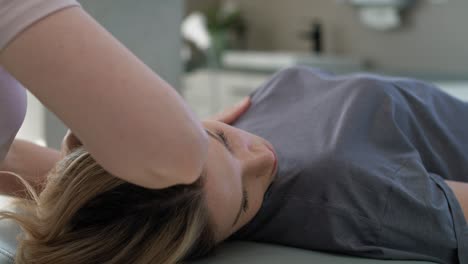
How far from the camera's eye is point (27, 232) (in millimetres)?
865

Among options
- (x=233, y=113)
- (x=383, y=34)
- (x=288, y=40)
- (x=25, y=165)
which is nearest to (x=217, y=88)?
(x=288, y=40)

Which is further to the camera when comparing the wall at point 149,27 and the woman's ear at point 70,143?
the wall at point 149,27

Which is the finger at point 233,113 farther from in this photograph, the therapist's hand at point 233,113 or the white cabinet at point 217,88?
the white cabinet at point 217,88

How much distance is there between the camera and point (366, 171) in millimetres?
981

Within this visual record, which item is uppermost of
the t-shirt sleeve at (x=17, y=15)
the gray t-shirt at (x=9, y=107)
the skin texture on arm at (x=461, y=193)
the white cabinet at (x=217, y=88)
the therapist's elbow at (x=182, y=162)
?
the t-shirt sleeve at (x=17, y=15)

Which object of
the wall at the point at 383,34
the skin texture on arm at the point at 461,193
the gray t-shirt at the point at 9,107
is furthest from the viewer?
the wall at the point at 383,34

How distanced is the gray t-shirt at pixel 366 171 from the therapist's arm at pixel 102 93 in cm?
38

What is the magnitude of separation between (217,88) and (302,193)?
2733mm

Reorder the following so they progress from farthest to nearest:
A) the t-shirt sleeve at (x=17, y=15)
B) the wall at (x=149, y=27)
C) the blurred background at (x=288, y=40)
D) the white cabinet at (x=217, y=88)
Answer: the white cabinet at (x=217, y=88), the blurred background at (x=288, y=40), the wall at (x=149, y=27), the t-shirt sleeve at (x=17, y=15)

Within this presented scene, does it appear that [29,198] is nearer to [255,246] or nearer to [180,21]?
[255,246]

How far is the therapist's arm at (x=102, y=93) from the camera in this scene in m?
0.62

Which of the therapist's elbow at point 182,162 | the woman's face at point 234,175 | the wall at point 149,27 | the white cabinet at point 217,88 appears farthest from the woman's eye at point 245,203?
the white cabinet at point 217,88

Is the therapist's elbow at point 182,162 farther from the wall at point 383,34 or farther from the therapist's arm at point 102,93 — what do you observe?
the wall at point 383,34

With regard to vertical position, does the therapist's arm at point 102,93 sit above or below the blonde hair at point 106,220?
above
